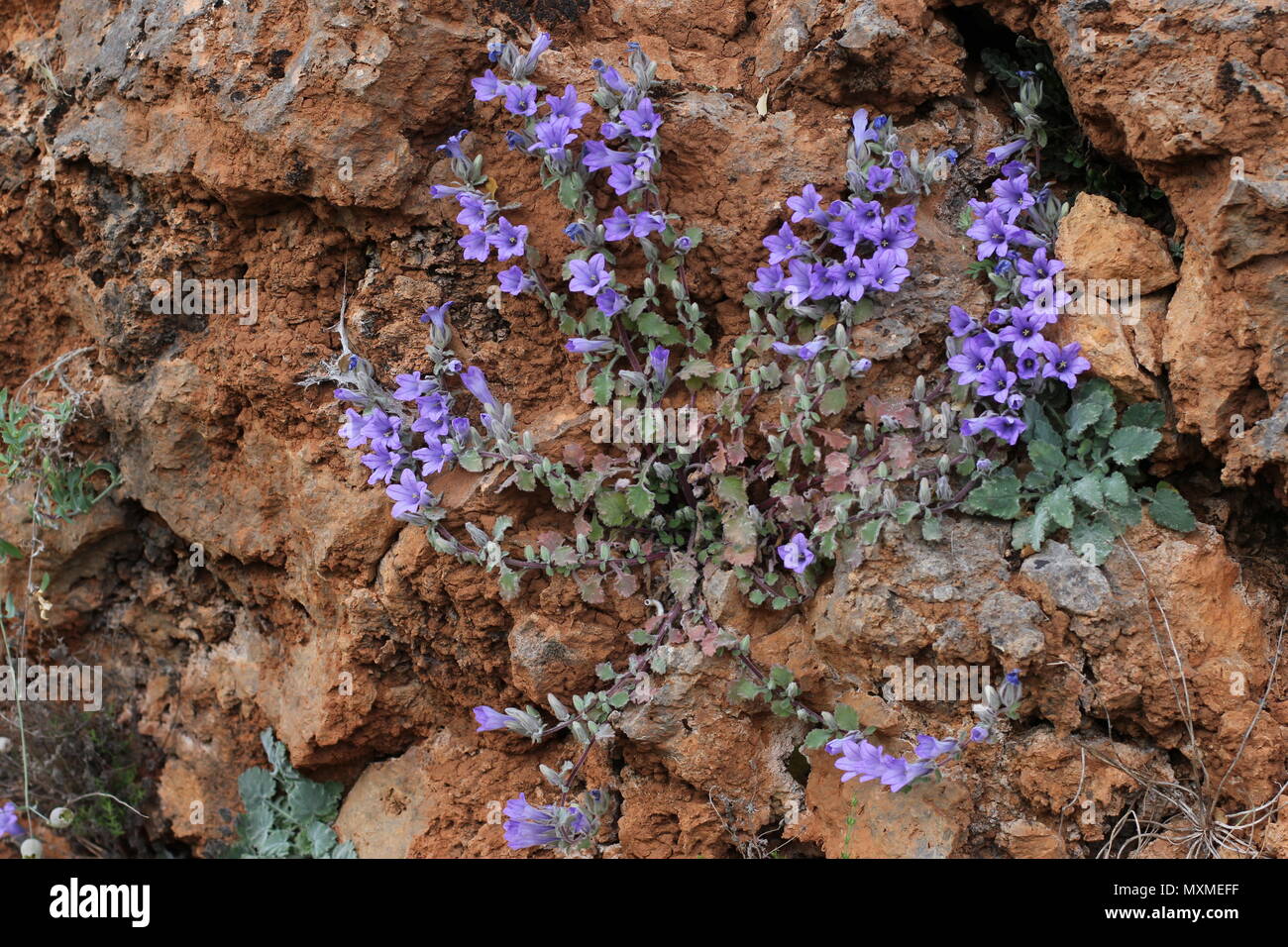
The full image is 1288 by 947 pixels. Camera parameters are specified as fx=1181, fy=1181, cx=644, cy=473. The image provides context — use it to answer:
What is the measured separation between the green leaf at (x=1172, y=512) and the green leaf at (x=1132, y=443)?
0.48 ft

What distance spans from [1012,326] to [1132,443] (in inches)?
21.1

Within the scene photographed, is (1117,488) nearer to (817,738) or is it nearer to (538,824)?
(817,738)

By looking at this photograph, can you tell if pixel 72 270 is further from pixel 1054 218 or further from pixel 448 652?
pixel 1054 218

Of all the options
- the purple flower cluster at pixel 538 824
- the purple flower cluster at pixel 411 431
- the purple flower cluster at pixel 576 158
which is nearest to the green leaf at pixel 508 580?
the purple flower cluster at pixel 411 431

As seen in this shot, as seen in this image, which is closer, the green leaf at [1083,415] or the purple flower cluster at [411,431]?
the green leaf at [1083,415]

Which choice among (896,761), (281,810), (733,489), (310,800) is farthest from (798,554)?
(281,810)

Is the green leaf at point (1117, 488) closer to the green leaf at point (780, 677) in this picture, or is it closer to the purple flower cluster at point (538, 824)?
the green leaf at point (780, 677)

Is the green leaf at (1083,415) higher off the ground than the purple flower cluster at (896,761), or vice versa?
the green leaf at (1083,415)

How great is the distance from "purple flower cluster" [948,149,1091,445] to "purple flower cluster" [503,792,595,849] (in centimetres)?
183

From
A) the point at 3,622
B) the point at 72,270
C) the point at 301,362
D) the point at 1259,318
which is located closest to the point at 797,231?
the point at 1259,318

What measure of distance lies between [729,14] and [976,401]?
1.81 meters

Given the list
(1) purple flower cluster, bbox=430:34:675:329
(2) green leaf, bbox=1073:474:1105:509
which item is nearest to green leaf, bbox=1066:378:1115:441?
(2) green leaf, bbox=1073:474:1105:509

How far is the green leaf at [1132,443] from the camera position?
3.75 m

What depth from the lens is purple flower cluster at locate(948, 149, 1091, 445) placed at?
3838mm
